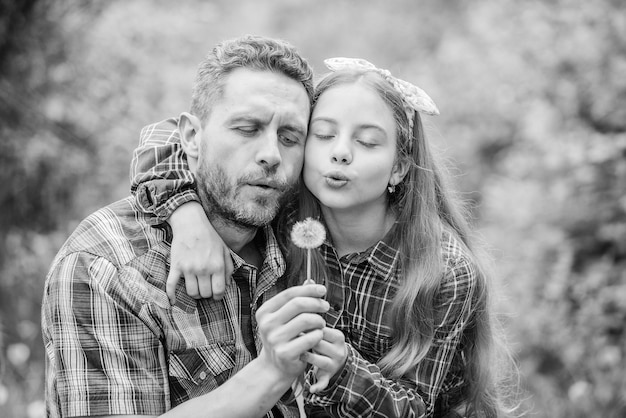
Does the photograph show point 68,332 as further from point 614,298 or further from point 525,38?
point 525,38

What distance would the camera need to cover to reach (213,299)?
8.77 ft

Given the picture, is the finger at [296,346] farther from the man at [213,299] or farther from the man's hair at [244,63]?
the man's hair at [244,63]

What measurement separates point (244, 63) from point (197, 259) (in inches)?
31.9

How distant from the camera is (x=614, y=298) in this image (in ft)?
17.7

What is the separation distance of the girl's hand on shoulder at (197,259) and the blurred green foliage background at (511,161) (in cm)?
244

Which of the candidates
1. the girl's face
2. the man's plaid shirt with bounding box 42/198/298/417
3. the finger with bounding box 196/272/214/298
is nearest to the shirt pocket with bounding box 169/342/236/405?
the man's plaid shirt with bounding box 42/198/298/417

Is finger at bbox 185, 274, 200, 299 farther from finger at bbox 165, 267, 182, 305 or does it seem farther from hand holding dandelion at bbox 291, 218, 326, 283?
hand holding dandelion at bbox 291, 218, 326, 283

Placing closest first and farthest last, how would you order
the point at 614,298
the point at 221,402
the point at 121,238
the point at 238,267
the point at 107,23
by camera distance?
the point at 221,402 < the point at 121,238 < the point at 238,267 < the point at 614,298 < the point at 107,23

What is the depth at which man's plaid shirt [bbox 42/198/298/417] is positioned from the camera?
2.38 m

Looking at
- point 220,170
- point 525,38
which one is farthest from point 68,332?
point 525,38

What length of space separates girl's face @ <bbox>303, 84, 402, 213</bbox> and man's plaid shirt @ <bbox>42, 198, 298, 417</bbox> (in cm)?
47

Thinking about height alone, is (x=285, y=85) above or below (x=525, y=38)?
below

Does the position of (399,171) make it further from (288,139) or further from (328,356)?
(328,356)

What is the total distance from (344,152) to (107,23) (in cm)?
485
